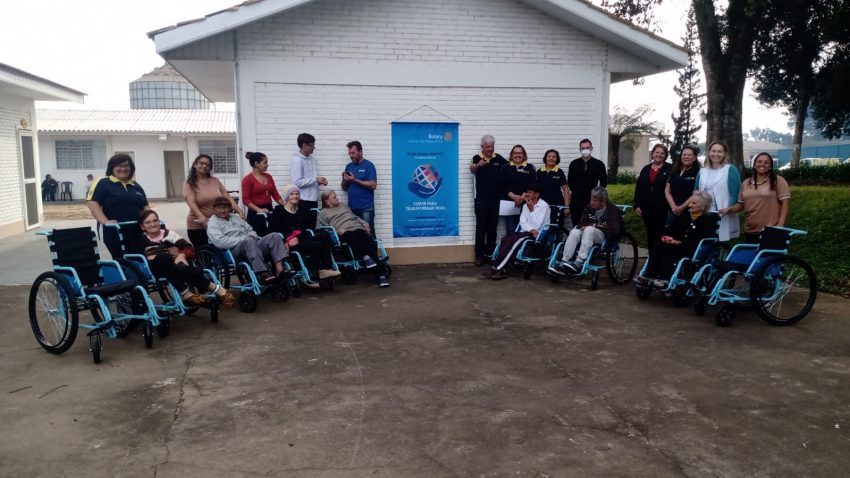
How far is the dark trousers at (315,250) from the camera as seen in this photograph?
7.49 meters

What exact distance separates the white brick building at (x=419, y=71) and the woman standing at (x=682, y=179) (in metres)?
2.49

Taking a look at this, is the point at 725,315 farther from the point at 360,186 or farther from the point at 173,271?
the point at 173,271

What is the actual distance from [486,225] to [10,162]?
1036 cm

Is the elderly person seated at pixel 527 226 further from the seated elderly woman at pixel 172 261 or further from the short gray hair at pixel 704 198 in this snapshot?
the seated elderly woman at pixel 172 261

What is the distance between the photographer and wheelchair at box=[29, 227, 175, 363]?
5.12m

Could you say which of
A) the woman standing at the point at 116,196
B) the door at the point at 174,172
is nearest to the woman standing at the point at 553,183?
the woman standing at the point at 116,196

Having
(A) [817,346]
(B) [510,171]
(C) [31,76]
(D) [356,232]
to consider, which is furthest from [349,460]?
(C) [31,76]

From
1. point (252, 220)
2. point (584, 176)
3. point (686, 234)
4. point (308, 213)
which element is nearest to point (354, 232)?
point (308, 213)

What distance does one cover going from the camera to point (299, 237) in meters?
7.58

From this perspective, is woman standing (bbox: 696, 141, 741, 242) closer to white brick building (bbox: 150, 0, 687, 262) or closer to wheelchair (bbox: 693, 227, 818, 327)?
wheelchair (bbox: 693, 227, 818, 327)

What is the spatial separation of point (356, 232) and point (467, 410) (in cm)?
432

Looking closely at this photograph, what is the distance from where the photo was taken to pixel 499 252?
8.47m

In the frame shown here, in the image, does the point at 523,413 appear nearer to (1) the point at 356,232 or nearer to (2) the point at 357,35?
(1) the point at 356,232

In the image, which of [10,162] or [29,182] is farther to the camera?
Result: [29,182]
